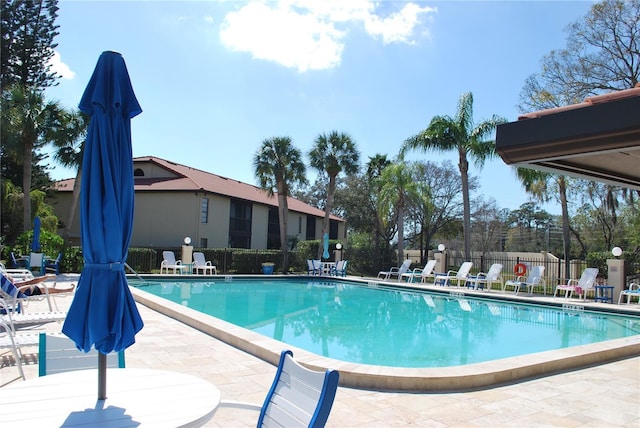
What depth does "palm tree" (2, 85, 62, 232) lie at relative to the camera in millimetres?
19781

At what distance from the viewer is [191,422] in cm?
235

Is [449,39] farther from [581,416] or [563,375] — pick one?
[581,416]

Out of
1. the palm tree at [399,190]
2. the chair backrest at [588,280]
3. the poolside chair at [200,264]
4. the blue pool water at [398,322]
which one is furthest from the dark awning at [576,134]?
the palm tree at [399,190]

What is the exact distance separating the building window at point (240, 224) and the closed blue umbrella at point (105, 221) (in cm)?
2603

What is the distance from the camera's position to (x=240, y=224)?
2967 cm

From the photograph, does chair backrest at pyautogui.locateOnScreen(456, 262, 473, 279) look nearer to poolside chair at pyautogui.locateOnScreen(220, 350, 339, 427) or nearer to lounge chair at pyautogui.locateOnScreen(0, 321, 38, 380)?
lounge chair at pyautogui.locateOnScreen(0, 321, 38, 380)

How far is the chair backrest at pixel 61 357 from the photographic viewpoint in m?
3.39

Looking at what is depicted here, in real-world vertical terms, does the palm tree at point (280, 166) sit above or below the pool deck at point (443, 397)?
above

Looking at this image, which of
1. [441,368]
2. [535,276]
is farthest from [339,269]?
[441,368]

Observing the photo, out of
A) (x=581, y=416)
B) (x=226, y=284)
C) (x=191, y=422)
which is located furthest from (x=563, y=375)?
(x=226, y=284)

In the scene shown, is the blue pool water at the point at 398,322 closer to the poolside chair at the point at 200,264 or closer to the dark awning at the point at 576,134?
the poolside chair at the point at 200,264

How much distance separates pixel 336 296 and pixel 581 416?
12.0m

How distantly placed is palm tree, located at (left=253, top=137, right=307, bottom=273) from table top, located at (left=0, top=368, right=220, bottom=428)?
21903 millimetres

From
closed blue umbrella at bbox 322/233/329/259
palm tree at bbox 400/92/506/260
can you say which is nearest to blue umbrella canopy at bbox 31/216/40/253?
closed blue umbrella at bbox 322/233/329/259
